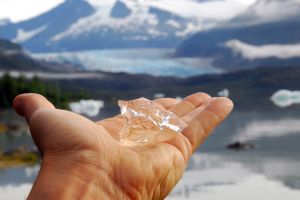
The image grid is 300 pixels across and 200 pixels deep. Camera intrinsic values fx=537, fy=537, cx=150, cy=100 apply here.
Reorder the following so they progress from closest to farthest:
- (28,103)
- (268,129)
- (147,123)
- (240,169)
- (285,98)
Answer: (28,103)
(147,123)
(240,169)
(268,129)
(285,98)

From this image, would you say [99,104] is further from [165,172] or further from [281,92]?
[165,172]

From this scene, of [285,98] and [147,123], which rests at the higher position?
[147,123]

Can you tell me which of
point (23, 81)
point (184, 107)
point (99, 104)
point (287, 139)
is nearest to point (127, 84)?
point (99, 104)

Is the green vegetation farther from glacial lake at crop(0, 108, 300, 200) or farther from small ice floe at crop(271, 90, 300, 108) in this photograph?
small ice floe at crop(271, 90, 300, 108)

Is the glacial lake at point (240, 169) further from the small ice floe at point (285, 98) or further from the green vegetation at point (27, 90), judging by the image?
the small ice floe at point (285, 98)

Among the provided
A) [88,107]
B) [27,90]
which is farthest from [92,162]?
[88,107]

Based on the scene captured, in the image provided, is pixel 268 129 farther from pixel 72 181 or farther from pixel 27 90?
pixel 72 181

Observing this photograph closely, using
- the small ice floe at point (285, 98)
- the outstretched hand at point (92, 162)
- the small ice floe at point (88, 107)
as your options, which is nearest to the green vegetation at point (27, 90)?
the small ice floe at point (88, 107)
